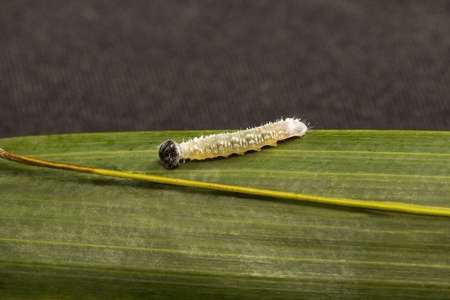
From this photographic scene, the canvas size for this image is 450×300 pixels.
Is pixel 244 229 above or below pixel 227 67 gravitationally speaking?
below

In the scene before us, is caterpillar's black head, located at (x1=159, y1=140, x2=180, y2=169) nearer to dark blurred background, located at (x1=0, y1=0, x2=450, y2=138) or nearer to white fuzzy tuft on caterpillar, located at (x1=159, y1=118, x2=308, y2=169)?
white fuzzy tuft on caterpillar, located at (x1=159, y1=118, x2=308, y2=169)

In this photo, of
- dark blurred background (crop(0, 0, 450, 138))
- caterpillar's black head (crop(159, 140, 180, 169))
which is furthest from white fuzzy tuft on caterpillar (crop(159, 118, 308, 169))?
dark blurred background (crop(0, 0, 450, 138))

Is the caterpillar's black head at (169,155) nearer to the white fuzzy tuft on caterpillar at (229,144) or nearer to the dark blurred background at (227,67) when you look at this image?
the white fuzzy tuft on caterpillar at (229,144)

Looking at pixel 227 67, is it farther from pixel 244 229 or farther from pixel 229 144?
pixel 244 229

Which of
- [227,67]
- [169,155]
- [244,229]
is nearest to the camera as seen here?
[244,229]

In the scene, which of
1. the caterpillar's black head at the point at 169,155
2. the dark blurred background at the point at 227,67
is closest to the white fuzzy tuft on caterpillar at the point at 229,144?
the caterpillar's black head at the point at 169,155

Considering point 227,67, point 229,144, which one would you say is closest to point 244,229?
point 229,144
